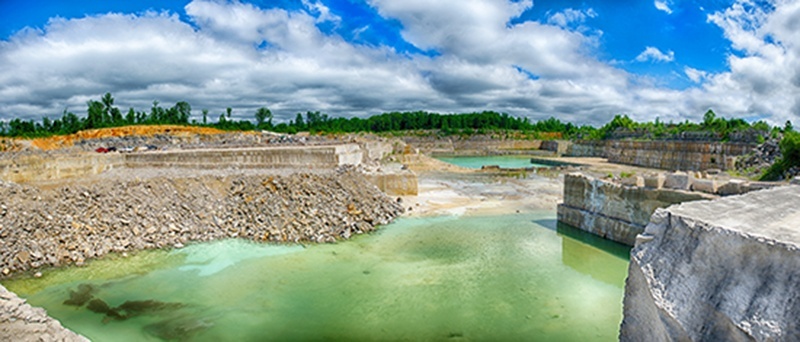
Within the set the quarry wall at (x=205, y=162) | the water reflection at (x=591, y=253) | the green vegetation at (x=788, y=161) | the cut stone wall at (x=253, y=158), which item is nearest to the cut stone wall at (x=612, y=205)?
the water reflection at (x=591, y=253)

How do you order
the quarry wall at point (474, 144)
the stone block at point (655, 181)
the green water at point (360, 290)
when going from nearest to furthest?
the green water at point (360, 290) < the stone block at point (655, 181) < the quarry wall at point (474, 144)

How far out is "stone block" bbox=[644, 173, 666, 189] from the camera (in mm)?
12516

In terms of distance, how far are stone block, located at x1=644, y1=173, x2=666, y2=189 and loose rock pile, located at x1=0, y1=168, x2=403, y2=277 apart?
8805 mm

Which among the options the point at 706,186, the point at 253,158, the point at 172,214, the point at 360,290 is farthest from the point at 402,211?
the point at 253,158

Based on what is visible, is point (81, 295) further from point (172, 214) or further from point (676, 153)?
point (676, 153)

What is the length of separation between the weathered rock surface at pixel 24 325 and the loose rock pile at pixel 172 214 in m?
7.36

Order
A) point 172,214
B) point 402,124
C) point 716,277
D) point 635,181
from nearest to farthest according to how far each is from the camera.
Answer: point 716,277 < point 635,181 < point 172,214 < point 402,124

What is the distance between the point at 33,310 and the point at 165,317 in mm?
3628

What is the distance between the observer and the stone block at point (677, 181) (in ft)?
38.8

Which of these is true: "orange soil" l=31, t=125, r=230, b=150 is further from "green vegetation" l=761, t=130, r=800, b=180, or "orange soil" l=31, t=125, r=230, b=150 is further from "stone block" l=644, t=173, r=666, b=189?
"green vegetation" l=761, t=130, r=800, b=180

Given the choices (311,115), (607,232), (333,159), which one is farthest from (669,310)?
(311,115)

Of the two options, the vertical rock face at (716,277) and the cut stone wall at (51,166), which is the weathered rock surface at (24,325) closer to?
the vertical rock face at (716,277)

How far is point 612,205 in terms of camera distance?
13.9 meters

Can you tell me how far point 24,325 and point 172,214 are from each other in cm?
993
